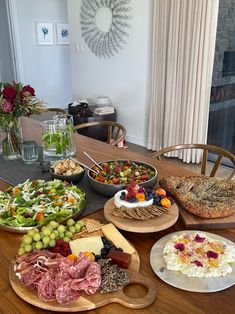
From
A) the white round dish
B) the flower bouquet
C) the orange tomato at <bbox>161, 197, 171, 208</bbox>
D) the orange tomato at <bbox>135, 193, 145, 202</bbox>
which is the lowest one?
the white round dish

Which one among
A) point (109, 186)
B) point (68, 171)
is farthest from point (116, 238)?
point (68, 171)

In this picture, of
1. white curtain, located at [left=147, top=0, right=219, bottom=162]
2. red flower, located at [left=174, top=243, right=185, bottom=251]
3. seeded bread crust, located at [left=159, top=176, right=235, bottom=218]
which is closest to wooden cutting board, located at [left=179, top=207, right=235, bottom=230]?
seeded bread crust, located at [left=159, top=176, right=235, bottom=218]

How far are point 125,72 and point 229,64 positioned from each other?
1466 mm

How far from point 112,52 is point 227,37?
66.7 inches

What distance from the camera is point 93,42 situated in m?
4.80

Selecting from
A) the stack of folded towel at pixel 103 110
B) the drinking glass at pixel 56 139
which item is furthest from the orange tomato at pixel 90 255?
the stack of folded towel at pixel 103 110

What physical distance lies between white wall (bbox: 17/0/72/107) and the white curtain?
3.17 meters

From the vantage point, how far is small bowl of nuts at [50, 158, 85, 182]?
1.44 meters

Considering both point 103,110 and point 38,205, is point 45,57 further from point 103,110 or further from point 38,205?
point 38,205

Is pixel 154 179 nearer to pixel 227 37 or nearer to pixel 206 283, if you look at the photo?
pixel 206 283

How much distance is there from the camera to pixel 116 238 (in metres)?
0.99

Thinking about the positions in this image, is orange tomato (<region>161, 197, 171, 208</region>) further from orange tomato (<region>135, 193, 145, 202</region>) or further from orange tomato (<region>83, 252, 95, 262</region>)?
orange tomato (<region>83, 252, 95, 262</region>)

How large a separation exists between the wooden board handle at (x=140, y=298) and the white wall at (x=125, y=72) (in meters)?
3.60

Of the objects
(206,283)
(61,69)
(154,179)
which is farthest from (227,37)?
(61,69)
